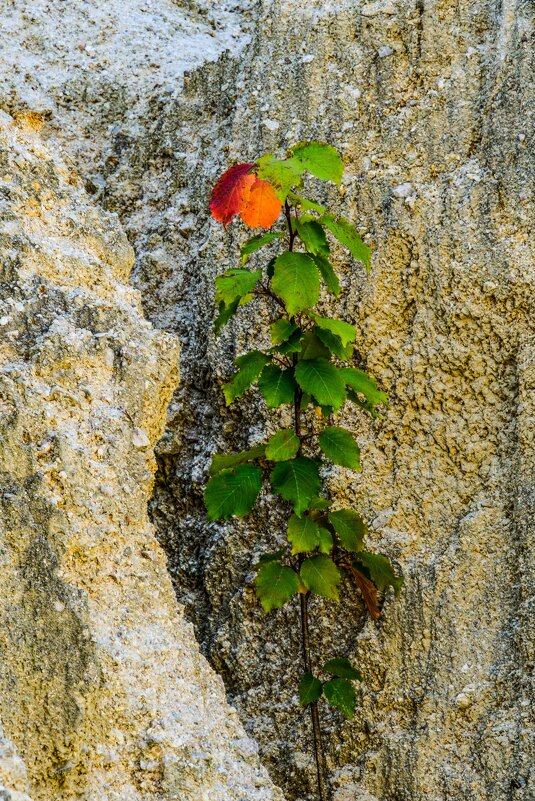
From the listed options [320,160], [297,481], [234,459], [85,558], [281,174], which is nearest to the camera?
[85,558]

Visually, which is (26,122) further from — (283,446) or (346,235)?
(283,446)

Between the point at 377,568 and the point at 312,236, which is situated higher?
the point at 312,236

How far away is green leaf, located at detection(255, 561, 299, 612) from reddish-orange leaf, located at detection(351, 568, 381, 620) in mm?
350

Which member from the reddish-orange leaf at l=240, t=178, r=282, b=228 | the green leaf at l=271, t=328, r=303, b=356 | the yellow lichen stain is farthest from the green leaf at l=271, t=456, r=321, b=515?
the yellow lichen stain

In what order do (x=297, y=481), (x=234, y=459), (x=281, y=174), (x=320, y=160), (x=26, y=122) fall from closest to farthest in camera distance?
(x=281, y=174), (x=320, y=160), (x=297, y=481), (x=234, y=459), (x=26, y=122)

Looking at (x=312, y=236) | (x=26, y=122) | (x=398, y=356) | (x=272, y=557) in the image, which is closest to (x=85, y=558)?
(x=272, y=557)

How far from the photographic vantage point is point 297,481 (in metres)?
3.47

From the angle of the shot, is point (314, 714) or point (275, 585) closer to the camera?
point (275, 585)

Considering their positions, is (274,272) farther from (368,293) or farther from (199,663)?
(199,663)

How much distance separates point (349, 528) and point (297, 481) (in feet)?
1.18

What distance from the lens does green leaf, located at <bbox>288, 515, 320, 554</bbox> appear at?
349 centimetres

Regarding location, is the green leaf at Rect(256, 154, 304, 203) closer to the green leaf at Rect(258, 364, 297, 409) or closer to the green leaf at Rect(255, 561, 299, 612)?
the green leaf at Rect(258, 364, 297, 409)

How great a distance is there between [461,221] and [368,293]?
506mm

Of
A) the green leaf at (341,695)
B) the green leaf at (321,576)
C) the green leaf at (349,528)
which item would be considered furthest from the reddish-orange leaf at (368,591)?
the green leaf at (341,695)
